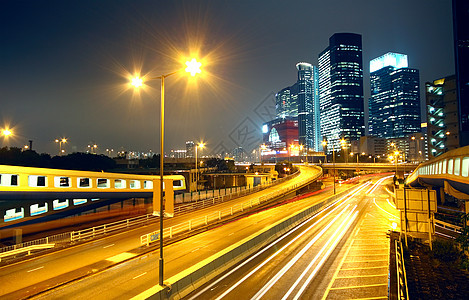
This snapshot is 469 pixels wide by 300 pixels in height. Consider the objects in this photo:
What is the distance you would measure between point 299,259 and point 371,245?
22.9 ft

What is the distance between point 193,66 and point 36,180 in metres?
20.8

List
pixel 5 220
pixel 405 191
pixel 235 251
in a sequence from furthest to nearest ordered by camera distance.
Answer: pixel 5 220, pixel 405 191, pixel 235 251

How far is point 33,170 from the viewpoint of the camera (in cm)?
2441

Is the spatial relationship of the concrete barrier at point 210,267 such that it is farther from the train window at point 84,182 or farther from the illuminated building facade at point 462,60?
the illuminated building facade at point 462,60

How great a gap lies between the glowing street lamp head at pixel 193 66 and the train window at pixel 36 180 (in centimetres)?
2011

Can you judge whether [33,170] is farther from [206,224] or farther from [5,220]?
[206,224]

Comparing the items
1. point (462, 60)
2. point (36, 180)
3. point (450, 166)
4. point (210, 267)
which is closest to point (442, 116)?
point (462, 60)

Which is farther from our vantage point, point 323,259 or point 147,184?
point 147,184

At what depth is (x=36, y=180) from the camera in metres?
24.6

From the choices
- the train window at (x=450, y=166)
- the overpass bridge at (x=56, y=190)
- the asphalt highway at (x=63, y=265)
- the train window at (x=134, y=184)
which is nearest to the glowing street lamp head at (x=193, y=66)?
the overpass bridge at (x=56, y=190)

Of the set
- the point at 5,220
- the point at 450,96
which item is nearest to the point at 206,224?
the point at 5,220

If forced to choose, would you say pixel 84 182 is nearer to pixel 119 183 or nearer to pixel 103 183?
pixel 103 183

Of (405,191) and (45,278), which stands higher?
(405,191)

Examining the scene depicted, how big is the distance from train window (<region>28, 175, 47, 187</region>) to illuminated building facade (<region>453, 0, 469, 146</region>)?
3895 inches
